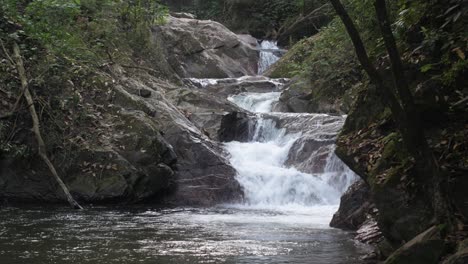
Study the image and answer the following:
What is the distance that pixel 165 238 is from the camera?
290 inches

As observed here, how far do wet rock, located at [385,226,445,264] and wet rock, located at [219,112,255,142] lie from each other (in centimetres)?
1075

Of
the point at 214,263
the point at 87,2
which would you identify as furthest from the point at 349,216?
the point at 87,2

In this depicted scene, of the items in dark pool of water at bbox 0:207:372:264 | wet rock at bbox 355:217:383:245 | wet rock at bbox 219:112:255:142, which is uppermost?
wet rock at bbox 219:112:255:142

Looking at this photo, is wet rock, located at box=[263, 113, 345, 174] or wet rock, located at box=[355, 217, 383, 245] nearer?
wet rock, located at box=[355, 217, 383, 245]

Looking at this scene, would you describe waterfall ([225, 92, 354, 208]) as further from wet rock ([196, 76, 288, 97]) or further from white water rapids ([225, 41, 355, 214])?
wet rock ([196, 76, 288, 97])

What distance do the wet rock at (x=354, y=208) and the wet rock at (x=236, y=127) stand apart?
6.79 meters

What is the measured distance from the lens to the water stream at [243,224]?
6.22 meters

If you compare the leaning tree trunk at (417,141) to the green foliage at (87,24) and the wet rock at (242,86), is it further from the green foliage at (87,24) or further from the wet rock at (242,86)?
the wet rock at (242,86)

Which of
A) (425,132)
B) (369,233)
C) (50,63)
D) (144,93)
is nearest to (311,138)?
(144,93)

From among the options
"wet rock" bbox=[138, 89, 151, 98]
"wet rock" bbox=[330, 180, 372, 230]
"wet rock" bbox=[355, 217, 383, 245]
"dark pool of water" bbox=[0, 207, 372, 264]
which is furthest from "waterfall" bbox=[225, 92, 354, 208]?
"wet rock" bbox=[355, 217, 383, 245]

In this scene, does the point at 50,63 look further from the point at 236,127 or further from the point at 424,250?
the point at 424,250

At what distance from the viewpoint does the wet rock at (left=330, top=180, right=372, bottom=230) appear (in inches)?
327

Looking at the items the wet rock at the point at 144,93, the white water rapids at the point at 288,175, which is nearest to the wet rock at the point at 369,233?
the white water rapids at the point at 288,175

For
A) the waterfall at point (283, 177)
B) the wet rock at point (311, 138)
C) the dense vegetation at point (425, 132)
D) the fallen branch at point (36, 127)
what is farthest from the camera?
the wet rock at point (311, 138)
